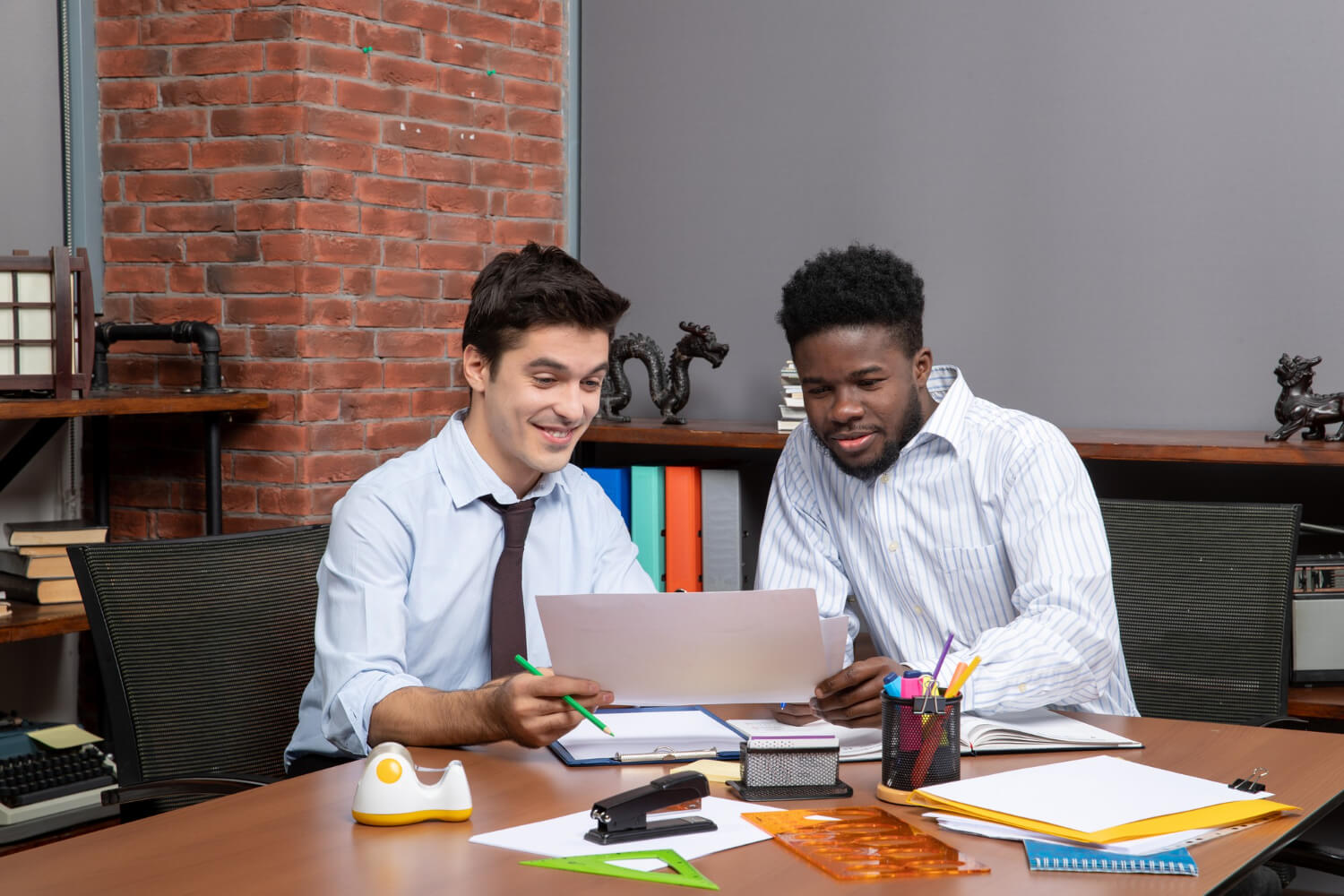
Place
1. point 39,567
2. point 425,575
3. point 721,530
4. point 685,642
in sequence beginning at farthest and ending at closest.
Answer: point 721,530, point 39,567, point 425,575, point 685,642

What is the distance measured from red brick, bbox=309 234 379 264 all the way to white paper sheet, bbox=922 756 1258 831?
6.55 feet

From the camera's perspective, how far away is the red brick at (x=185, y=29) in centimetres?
289

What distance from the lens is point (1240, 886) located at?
1.66 meters

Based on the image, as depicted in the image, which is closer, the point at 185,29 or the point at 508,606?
the point at 508,606

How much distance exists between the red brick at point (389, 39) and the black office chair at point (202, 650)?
1.44m

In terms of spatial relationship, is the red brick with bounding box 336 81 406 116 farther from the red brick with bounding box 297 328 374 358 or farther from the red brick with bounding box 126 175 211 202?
the red brick with bounding box 297 328 374 358

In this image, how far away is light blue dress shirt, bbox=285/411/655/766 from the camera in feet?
5.50

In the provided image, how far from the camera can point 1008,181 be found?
2.97 meters

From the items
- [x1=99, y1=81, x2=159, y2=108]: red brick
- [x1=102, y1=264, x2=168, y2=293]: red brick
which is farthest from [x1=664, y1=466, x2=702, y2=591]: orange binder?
[x1=99, y1=81, x2=159, y2=108]: red brick

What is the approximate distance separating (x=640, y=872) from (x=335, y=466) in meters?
1.94

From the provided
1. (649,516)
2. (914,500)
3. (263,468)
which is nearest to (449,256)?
(263,468)

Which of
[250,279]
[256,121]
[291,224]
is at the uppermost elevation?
[256,121]

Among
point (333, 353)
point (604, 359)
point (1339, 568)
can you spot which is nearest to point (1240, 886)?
point (1339, 568)

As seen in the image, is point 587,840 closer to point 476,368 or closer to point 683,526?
point 476,368
